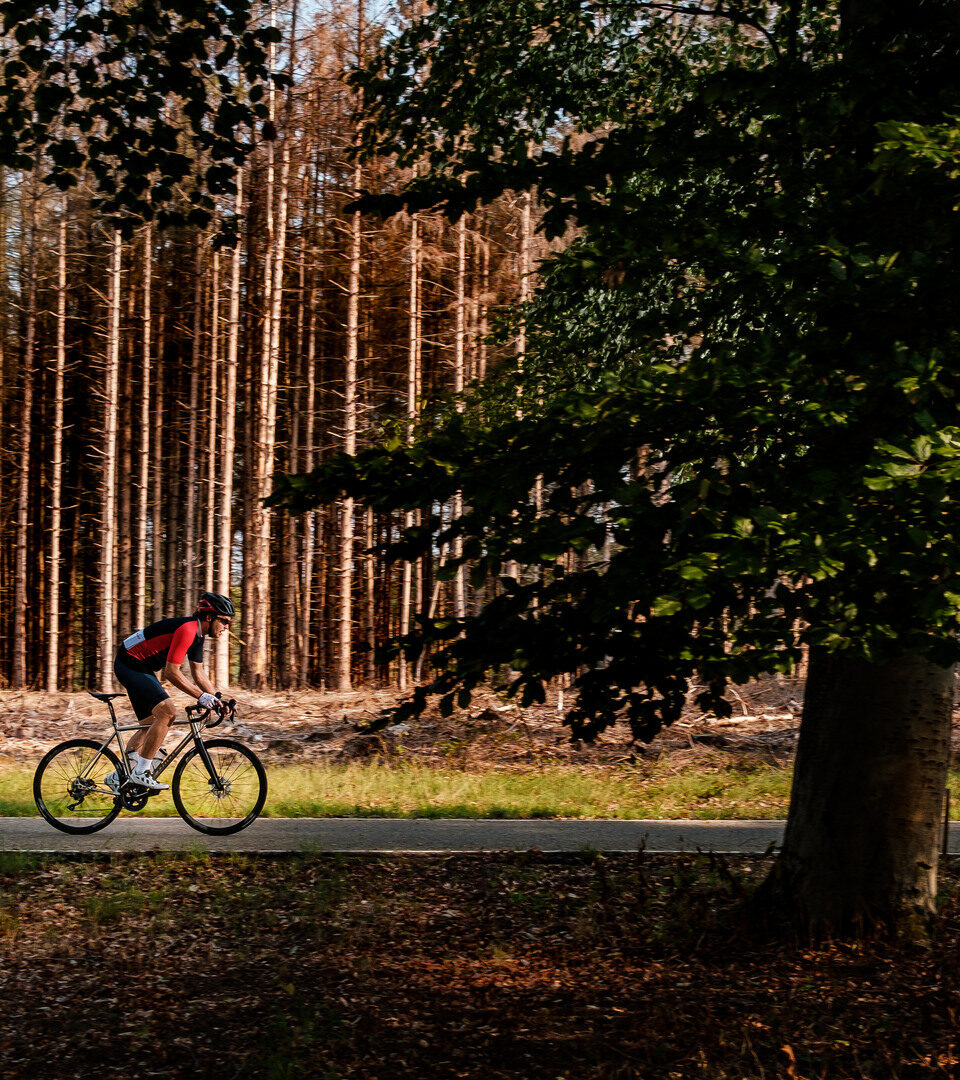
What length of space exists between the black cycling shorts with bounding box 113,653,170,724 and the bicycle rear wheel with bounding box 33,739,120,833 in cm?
51

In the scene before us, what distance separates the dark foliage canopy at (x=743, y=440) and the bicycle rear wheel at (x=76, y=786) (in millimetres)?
4971

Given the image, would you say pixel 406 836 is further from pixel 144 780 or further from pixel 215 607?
pixel 215 607

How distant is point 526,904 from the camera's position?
6609mm

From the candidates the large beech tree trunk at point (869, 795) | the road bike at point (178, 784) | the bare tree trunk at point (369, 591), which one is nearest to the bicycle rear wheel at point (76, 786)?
the road bike at point (178, 784)

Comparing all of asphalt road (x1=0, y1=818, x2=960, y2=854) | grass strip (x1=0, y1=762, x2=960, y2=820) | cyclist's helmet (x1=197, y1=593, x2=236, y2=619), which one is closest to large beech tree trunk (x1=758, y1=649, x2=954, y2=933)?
asphalt road (x1=0, y1=818, x2=960, y2=854)

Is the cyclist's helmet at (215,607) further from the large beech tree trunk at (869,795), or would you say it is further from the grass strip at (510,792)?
the large beech tree trunk at (869,795)

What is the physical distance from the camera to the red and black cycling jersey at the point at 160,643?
8.09 metres

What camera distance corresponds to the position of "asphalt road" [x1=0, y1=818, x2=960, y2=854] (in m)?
7.86

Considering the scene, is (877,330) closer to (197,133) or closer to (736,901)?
(736,901)

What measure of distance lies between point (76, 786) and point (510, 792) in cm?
411

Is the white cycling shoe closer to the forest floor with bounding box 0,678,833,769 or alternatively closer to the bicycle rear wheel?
the bicycle rear wheel

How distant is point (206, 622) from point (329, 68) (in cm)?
1379

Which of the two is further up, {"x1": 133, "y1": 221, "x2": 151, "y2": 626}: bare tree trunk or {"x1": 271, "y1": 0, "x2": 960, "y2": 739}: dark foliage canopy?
{"x1": 133, "y1": 221, "x2": 151, "y2": 626}: bare tree trunk

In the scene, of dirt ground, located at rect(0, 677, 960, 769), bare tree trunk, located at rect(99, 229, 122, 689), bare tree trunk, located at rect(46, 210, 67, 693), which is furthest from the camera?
bare tree trunk, located at rect(46, 210, 67, 693)
